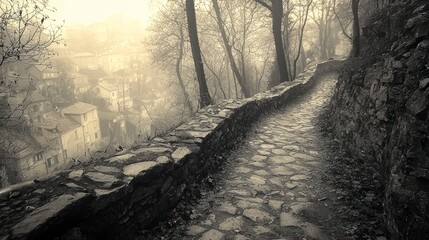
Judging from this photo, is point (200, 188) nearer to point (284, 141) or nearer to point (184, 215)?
point (184, 215)

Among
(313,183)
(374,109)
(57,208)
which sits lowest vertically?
(313,183)

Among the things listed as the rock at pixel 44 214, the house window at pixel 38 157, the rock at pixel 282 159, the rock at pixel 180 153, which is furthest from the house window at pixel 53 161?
the rock at pixel 44 214

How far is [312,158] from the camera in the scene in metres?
5.50

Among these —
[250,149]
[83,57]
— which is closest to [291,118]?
[250,149]

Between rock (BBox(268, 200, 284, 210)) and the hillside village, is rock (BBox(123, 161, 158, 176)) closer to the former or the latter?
rock (BBox(268, 200, 284, 210))

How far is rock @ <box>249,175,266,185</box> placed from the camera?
4582 mm

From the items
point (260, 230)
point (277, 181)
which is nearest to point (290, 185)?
point (277, 181)

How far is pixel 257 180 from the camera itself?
15.3 feet

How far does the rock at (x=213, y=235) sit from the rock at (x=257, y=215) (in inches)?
20.4

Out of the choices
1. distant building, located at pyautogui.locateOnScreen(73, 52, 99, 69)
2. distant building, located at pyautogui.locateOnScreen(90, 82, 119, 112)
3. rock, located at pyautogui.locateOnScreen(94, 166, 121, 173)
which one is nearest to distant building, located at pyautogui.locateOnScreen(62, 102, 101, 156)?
distant building, located at pyautogui.locateOnScreen(90, 82, 119, 112)

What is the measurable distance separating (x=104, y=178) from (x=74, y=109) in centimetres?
4127

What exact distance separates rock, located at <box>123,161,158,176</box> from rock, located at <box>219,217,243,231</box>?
113 cm

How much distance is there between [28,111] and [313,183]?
38.7m

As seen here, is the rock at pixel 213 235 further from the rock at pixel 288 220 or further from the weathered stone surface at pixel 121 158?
the weathered stone surface at pixel 121 158
